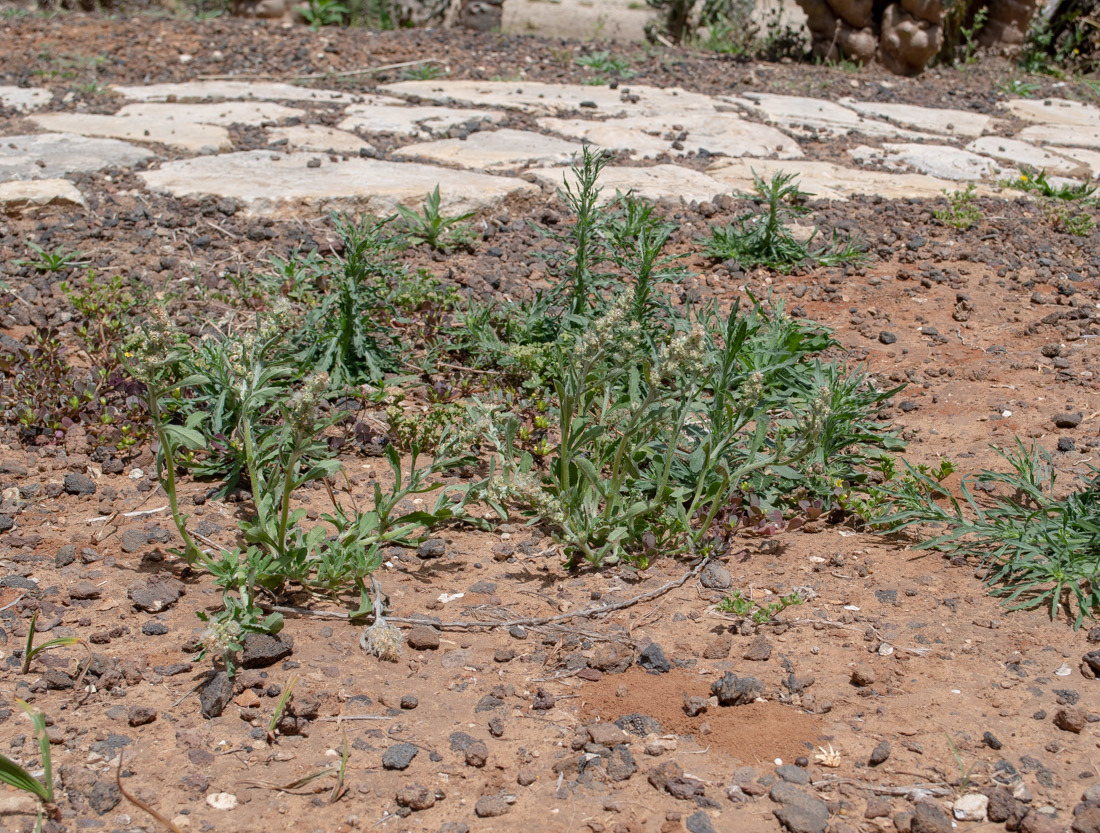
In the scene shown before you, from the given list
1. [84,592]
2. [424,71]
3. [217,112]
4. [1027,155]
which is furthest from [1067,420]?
[424,71]

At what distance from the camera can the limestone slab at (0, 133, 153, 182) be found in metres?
4.73

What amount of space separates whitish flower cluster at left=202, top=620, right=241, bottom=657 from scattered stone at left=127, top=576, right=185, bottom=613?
0.34 metres

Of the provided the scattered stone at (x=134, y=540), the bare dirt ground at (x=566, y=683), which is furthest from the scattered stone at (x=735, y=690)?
the scattered stone at (x=134, y=540)

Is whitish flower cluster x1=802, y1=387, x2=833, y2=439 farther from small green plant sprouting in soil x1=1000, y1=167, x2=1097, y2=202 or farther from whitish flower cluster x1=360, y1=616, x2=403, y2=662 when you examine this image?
small green plant sprouting in soil x1=1000, y1=167, x2=1097, y2=202

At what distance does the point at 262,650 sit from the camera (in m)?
2.14

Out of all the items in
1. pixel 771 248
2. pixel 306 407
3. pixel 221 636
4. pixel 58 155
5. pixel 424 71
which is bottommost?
pixel 221 636

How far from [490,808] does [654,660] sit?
0.55 metres

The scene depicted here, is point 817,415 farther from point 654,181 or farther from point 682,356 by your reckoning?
point 654,181

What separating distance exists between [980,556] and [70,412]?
276 centimetres

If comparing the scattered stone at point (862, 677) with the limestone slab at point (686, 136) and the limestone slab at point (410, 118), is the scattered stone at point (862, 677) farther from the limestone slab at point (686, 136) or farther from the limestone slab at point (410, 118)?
the limestone slab at point (410, 118)

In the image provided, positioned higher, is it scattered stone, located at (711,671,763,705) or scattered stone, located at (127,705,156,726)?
scattered stone, located at (711,671,763,705)

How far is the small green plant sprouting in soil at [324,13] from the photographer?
384 inches

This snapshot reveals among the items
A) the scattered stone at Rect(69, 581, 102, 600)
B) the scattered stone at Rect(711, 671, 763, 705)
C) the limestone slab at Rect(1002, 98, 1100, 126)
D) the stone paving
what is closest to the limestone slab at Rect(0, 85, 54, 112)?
the stone paving

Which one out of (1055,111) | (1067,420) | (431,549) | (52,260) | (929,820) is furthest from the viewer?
(1055,111)
